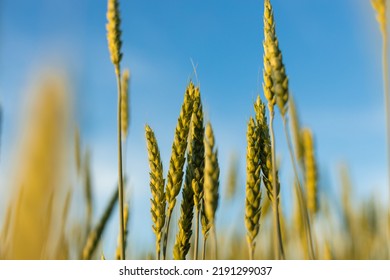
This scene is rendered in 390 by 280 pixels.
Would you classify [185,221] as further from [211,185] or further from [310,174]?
[310,174]

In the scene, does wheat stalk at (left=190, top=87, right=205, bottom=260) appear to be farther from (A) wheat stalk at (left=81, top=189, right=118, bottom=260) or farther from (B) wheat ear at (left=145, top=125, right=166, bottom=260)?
(A) wheat stalk at (left=81, top=189, right=118, bottom=260)

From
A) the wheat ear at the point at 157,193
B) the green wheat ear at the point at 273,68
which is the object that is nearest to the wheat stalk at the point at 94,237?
the wheat ear at the point at 157,193

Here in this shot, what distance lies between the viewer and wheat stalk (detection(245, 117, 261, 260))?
69 centimetres

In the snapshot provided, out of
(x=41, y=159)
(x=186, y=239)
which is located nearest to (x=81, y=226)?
(x=186, y=239)

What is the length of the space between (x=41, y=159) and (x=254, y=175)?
1.08ft

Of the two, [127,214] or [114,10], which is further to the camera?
[127,214]

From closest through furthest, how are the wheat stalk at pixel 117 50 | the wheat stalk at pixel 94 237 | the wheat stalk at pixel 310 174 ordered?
the wheat stalk at pixel 117 50, the wheat stalk at pixel 94 237, the wheat stalk at pixel 310 174

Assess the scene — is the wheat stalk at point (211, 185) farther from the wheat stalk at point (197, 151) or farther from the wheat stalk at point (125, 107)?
the wheat stalk at point (125, 107)

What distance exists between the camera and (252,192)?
0.70 metres

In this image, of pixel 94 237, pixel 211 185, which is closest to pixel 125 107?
pixel 94 237

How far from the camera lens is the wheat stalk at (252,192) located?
0.69 metres

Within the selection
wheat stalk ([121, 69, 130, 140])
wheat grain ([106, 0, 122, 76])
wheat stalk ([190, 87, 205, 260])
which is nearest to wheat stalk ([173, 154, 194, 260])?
wheat stalk ([190, 87, 205, 260])
